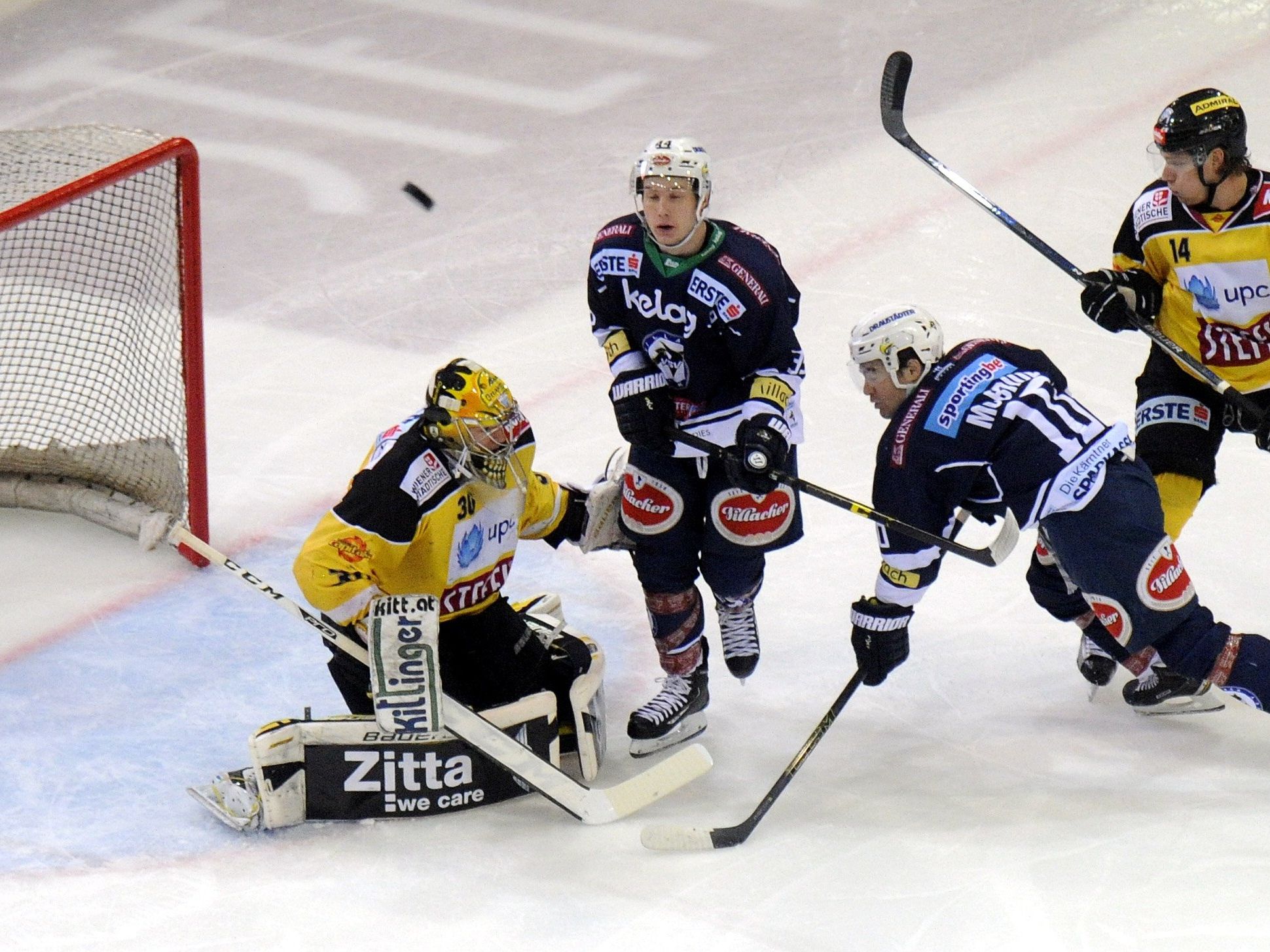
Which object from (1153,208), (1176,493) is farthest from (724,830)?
(1153,208)

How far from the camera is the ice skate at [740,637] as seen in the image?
3.79m

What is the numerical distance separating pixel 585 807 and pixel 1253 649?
1273 mm

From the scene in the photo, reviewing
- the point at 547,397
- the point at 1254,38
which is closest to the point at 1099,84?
the point at 1254,38

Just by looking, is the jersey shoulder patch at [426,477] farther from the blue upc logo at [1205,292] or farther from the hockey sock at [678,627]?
the blue upc logo at [1205,292]

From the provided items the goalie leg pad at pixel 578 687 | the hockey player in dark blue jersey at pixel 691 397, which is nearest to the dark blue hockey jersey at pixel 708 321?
the hockey player in dark blue jersey at pixel 691 397

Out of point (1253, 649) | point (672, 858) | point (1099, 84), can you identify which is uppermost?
point (1099, 84)

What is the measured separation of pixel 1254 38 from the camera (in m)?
6.86

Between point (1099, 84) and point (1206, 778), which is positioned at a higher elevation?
point (1099, 84)

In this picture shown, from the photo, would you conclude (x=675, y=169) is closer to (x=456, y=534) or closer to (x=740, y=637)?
(x=456, y=534)

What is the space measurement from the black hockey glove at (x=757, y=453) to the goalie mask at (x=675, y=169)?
1.33 ft

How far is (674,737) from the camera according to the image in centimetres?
371

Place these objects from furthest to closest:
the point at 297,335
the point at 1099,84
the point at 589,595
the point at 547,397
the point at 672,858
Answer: the point at 1099,84 < the point at 297,335 < the point at 547,397 < the point at 589,595 < the point at 672,858

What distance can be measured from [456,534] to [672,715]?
64cm

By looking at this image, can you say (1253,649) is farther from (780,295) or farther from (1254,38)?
(1254,38)
